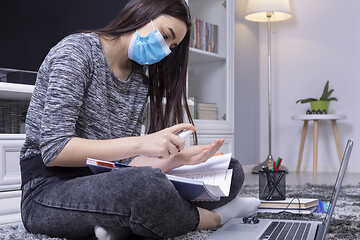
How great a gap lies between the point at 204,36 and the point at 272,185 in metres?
1.64

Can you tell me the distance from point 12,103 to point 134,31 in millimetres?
920

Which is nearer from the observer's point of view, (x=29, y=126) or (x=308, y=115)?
(x=29, y=126)

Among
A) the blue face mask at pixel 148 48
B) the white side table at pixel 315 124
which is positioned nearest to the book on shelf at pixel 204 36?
the white side table at pixel 315 124

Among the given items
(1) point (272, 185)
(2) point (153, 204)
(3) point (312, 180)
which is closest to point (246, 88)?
(3) point (312, 180)

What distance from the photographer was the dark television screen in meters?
1.85

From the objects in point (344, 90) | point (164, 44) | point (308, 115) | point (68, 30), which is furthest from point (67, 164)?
point (344, 90)

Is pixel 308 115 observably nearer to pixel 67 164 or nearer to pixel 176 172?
pixel 176 172

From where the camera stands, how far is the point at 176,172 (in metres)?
1.23

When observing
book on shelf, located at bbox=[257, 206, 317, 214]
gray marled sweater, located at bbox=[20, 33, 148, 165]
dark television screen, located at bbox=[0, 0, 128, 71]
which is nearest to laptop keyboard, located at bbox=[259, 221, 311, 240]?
book on shelf, located at bbox=[257, 206, 317, 214]

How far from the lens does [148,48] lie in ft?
4.04

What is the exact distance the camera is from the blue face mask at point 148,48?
1.22 m

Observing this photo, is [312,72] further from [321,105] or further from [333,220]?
[333,220]

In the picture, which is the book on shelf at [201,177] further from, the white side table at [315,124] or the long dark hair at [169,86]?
the white side table at [315,124]

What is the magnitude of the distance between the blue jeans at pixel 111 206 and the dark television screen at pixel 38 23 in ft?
3.13
